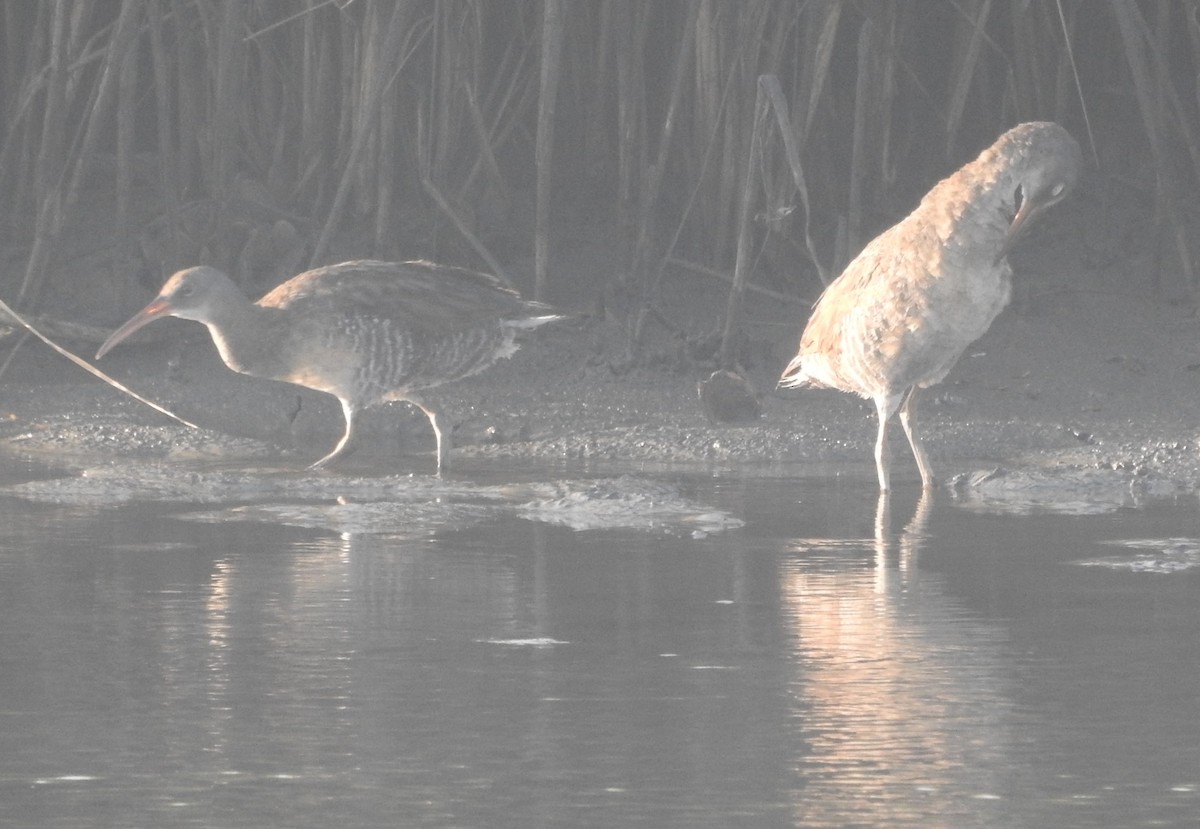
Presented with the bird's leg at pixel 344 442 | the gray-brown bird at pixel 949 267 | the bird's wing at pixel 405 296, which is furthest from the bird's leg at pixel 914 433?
the bird's leg at pixel 344 442

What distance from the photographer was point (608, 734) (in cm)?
465

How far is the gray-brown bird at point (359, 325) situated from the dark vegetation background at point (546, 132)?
80 cm

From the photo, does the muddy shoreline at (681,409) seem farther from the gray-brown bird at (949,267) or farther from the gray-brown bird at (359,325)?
the gray-brown bird at (949,267)

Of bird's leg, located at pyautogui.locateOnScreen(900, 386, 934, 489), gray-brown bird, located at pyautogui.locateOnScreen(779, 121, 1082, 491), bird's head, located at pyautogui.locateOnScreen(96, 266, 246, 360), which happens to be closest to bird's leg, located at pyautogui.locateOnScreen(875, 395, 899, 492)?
gray-brown bird, located at pyautogui.locateOnScreen(779, 121, 1082, 491)

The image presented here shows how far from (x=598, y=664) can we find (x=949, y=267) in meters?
3.69

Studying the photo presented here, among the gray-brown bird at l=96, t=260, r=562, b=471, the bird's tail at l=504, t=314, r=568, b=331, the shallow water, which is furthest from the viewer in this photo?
the bird's tail at l=504, t=314, r=568, b=331

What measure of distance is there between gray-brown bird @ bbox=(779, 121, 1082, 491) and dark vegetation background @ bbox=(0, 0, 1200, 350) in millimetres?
1837

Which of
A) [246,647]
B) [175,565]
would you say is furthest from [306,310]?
[246,647]

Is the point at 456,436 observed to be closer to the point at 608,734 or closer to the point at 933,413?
the point at 933,413

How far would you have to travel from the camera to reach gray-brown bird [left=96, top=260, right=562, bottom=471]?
9.65 metres

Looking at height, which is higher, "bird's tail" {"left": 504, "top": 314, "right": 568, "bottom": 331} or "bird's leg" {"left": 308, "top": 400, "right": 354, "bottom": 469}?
"bird's tail" {"left": 504, "top": 314, "right": 568, "bottom": 331}

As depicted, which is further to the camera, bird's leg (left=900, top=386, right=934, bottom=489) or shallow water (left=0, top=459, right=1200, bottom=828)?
bird's leg (left=900, top=386, right=934, bottom=489)

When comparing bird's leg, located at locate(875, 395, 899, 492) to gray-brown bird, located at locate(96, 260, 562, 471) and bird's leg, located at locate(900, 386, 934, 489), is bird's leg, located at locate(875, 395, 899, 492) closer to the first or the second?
bird's leg, located at locate(900, 386, 934, 489)

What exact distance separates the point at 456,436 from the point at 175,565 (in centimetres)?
355
